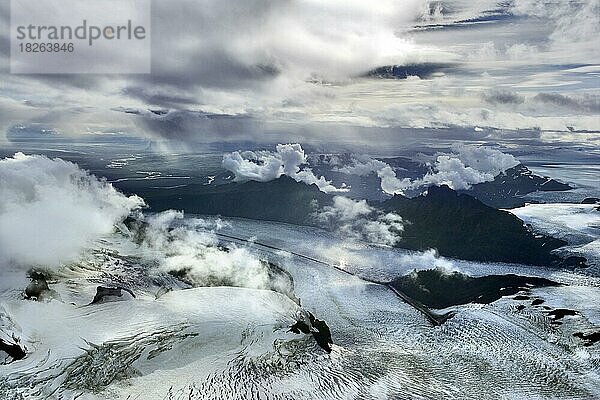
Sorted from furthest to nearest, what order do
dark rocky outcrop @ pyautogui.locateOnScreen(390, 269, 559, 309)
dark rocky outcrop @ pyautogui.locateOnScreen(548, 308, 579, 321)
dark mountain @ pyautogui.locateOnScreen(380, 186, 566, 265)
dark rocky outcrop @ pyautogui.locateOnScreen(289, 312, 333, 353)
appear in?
1. dark mountain @ pyautogui.locateOnScreen(380, 186, 566, 265)
2. dark rocky outcrop @ pyautogui.locateOnScreen(390, 269, 559, 309)
3. dark rocky outcrop @ pyautogui.locateOnScreen(548, 308, 579, 321)
4. dark rocky outcrop @ pyautogui.locateOnScreen(289, 312, 333, 353)

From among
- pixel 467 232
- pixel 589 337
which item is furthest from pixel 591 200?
pixel 589 337

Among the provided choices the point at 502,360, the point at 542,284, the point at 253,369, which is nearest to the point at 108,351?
the point at 253,369

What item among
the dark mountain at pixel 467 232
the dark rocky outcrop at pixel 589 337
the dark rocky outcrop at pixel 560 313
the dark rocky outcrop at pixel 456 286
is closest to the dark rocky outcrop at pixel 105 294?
the dark rocky outcrop at pixel 456 286

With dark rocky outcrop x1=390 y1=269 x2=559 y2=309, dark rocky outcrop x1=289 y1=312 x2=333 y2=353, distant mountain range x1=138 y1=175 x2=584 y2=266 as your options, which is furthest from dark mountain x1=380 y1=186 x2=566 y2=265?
dark rocky outcrop x1=289 y1=312 x2=333 y2=353

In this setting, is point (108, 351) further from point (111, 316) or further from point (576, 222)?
point (576, 222)

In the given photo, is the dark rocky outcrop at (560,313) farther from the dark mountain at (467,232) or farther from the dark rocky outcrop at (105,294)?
the dark rocky outcrop at (105,294)

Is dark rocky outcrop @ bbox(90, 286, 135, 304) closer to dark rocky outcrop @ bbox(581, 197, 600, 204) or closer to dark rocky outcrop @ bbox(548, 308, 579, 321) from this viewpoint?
dark rocky outcrop @ bbox(548, 308, 579, 321)

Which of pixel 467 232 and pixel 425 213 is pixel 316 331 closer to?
pixel 467 232
